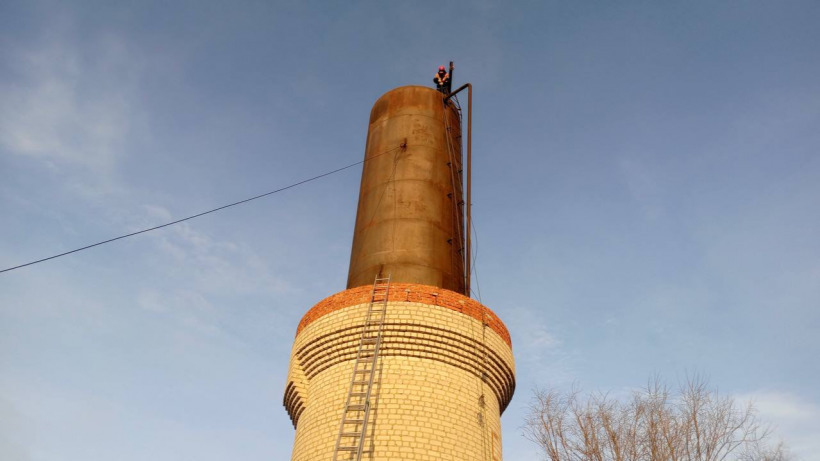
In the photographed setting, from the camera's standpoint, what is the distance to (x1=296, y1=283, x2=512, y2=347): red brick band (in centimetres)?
1216

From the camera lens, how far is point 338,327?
12125 mm

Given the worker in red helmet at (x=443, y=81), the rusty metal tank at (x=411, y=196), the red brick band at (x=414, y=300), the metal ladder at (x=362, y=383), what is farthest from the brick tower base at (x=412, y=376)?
the worker in red helmet at (x=443, y=81)

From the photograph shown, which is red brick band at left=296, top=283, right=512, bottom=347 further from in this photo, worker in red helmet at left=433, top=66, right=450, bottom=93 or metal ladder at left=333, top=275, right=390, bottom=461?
worker in red helmet at left=433, top=66, right=450, bottom=93

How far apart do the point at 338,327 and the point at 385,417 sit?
2.17 metres

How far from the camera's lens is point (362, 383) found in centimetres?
1110

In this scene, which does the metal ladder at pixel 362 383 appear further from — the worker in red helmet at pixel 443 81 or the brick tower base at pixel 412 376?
the worker in red helmet at pixel 443 81

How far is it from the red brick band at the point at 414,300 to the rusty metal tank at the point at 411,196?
30.7 inches

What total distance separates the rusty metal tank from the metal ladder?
112cm

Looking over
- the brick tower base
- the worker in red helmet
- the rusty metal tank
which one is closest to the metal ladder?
the brick tower base

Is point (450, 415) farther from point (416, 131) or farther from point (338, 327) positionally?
point (416, 131)

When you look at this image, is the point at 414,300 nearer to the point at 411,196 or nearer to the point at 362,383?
the point at 362,383

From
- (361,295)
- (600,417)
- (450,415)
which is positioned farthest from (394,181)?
(600,417)

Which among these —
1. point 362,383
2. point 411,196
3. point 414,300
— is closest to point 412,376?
point 362,383

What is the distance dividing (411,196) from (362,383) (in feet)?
15.7
